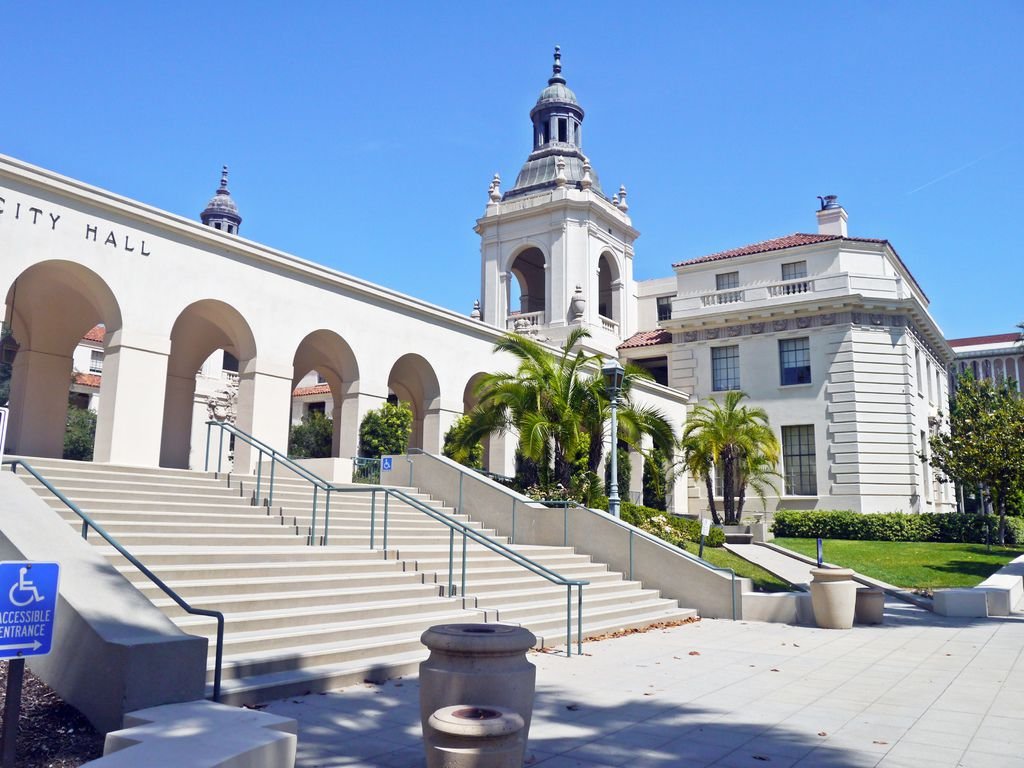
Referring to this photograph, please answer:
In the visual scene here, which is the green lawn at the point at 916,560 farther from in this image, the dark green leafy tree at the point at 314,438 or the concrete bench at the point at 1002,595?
the dark green leafy tree at the point at 314,438

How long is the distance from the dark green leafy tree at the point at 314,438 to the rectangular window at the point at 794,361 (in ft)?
59.4

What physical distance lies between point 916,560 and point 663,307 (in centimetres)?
2134

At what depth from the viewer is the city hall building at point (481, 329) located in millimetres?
16625

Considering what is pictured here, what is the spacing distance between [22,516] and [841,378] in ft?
97.3

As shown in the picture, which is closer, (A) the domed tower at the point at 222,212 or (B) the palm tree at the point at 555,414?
(B) the palm tree at the point at 555,414

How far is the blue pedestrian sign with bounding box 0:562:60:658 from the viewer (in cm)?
449

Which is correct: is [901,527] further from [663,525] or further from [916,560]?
[663,525]

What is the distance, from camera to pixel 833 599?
44.9 ft

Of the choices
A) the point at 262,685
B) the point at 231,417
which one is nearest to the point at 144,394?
the point at 262,685

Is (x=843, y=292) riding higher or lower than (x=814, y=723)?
higher

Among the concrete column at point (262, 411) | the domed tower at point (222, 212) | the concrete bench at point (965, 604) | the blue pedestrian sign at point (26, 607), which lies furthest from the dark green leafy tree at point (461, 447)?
the domed tower at point (222, 212)

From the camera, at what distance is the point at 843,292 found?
31984mm

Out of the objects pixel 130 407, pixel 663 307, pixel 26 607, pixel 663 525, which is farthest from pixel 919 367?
pixel 26 607

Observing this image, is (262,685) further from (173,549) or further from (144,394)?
(144,394)
